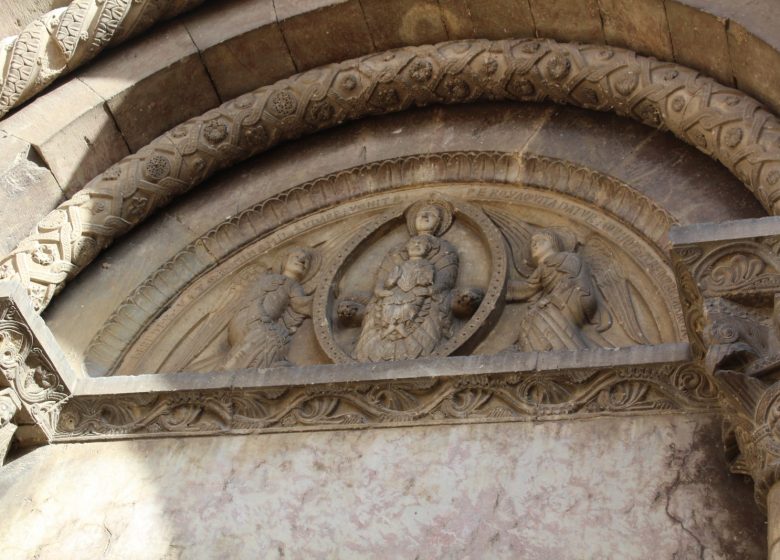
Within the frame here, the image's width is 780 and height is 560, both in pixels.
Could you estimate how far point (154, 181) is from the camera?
25.0 feet

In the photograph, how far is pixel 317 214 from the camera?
7691mm

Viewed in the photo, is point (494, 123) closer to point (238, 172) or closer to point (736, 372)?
point (238, 172)

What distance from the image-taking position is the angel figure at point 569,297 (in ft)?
20.4

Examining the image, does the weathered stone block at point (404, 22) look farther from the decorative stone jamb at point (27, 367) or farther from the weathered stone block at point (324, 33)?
the decorative stone jamb at point (27, 367)

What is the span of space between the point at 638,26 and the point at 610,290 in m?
1.54

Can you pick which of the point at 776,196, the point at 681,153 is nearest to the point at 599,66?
the point at 681,153

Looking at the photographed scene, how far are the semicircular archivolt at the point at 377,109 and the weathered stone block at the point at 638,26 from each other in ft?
0.25

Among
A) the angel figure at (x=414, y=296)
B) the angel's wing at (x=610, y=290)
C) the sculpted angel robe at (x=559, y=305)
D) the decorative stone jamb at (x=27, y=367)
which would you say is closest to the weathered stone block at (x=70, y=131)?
the decorative stone jamb at (x=27, y=367)

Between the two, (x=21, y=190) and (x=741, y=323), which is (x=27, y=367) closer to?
(x=21, y=190)

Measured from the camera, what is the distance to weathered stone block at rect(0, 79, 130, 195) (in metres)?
7.55

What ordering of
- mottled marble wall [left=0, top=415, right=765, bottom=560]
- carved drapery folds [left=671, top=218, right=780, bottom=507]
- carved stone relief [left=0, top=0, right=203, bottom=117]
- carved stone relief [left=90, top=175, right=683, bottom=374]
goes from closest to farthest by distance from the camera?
carved drapery folds [left=671, top=218, right=780, bottom=507], mottled marble wall [left=0, top=415, right=765, bottom=560], carved stone relief [left=90, top=175, right=683, bottom=374], carved stone relief [left=0, top=0, right=203, bottom=117]

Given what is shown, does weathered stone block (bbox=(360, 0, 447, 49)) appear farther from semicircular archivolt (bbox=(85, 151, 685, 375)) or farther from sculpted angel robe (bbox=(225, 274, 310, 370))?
sculpted angel robe (bbox=(225, 274, 310, 370))

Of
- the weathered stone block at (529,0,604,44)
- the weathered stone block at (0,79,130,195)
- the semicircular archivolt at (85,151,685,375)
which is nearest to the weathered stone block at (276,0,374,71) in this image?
the semicircular archivolt at (85,151,685,375)

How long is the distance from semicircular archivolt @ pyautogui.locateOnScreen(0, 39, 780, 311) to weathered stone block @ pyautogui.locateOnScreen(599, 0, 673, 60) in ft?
0.25
